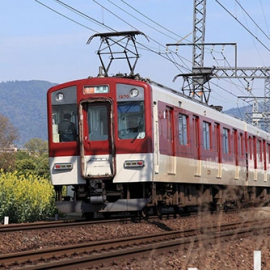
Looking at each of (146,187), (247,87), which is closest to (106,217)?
(146,187)

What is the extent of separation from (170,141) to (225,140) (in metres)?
5.84

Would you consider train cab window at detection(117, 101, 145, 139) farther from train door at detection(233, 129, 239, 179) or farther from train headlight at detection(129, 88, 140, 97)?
train door at detection(233, 129, 239, 179)

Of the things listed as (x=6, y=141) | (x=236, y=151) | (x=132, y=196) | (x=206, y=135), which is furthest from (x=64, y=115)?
(x=6, y=141)

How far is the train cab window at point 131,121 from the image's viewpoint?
640 inches

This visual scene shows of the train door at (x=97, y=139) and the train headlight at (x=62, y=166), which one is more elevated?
the train door at (x=97, y=139)

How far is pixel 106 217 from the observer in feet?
63.7

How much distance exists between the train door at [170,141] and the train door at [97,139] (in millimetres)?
1637

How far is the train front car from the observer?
A: 53.0ft

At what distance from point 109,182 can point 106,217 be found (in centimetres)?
313

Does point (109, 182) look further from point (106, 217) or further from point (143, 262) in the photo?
point (143, 262)

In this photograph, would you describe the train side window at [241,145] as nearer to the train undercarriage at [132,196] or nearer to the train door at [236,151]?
the train door at [236,151]

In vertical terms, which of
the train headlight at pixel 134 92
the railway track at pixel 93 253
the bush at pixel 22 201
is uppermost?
the train headlight at pixel 134 92

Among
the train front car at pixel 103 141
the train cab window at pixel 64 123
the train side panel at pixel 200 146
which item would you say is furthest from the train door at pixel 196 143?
the train cab window at pixel 64 123

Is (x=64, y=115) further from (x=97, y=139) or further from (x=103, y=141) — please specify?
(x=103, y=141)
